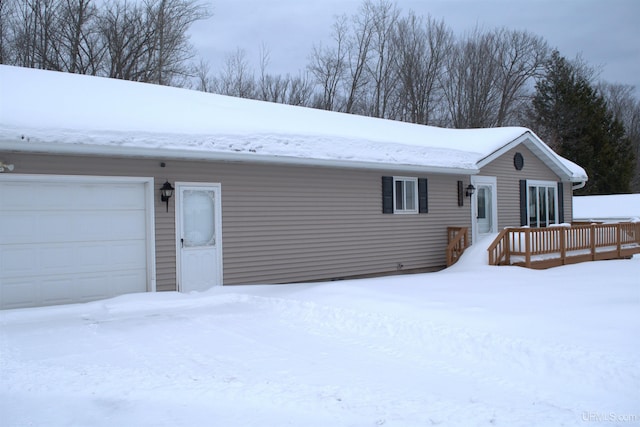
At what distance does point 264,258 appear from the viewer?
34.5ft

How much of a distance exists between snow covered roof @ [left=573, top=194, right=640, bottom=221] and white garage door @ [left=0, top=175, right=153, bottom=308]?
81.3 feet

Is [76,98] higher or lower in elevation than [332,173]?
higher

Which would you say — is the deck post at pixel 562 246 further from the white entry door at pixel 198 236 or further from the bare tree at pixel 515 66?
the bare tree at pixel 515 66

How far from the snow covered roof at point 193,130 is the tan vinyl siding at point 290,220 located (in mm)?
455

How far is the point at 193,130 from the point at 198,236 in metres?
1.88

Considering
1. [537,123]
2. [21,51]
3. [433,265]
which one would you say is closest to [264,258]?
[433,265]

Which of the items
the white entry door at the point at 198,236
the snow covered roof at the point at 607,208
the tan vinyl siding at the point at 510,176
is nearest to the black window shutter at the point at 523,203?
the tan vinyl siding at the point at 510,176

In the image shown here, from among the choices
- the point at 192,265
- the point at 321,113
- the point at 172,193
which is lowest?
the point at 192,265

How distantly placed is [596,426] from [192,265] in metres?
7.06

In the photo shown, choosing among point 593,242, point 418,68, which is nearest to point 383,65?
point 418,68

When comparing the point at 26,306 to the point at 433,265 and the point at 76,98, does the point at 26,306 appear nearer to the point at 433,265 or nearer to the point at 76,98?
the point at 76,98

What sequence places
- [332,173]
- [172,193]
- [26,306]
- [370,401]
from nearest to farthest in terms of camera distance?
[370,401] < [26,306] < [172,193] < [332,173]

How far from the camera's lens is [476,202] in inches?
590

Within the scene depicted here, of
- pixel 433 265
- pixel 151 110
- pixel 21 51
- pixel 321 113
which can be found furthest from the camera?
pixel 21 51
